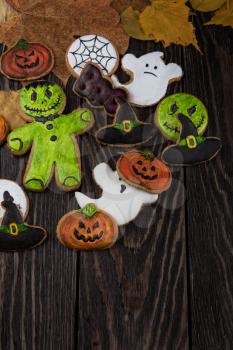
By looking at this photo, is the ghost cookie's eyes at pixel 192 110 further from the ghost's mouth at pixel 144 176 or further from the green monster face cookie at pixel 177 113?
the ghost's mouth at pixel 144 176

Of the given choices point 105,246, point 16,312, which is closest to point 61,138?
point 105,246

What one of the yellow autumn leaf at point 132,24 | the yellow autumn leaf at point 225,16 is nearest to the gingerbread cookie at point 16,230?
the yellow autumn leaf at point 132,24

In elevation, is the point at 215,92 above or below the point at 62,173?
above

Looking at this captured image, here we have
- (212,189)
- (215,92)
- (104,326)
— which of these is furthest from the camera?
(215,92)

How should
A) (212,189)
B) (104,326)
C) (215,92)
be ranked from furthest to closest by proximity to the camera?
(215,92) → (212,189) → (104,326)

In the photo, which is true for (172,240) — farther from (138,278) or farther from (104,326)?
(104,326)
